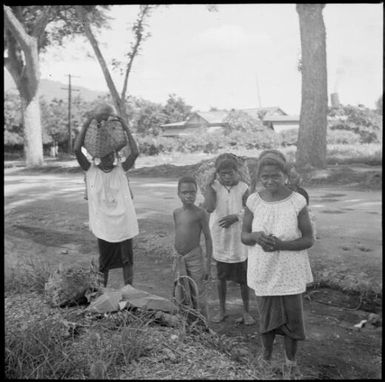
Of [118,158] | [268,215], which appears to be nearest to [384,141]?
[268,215]

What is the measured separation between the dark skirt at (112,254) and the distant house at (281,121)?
15675mm

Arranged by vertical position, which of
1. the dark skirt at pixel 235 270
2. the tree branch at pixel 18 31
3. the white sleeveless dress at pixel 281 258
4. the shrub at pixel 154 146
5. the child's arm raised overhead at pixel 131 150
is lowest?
the dark skirt at pixel 235 270

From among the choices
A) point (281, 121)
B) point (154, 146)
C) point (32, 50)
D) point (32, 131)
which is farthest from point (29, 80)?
point (281, 121)

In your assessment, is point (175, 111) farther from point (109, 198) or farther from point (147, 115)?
point (109, 198)

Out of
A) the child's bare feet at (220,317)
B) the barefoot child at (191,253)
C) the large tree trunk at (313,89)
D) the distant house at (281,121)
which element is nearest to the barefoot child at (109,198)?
the barefoot child at (191,253)

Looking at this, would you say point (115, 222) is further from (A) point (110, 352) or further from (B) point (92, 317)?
(A) point (110, 352)

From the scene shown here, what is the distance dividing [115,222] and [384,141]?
2.51 m

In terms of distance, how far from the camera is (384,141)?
1.99 m

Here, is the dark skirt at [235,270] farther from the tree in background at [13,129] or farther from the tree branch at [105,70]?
the tree branch at [105,70]

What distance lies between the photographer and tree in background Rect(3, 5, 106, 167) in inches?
460

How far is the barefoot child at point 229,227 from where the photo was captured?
3.81m

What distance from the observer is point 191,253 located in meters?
3.59

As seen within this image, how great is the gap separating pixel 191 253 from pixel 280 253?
88 centimetres

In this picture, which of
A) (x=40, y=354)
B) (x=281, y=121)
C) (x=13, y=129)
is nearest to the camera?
(x=40, y=354)
